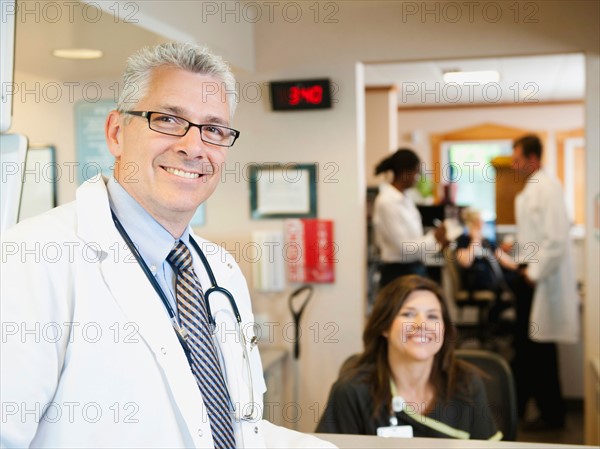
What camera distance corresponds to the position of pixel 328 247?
3.44 meters

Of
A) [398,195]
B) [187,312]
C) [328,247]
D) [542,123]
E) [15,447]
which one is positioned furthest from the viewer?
[542,123]

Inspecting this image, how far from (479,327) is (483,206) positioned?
370 cm

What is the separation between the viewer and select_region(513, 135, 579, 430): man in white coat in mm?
3820

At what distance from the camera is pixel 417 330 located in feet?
7.12

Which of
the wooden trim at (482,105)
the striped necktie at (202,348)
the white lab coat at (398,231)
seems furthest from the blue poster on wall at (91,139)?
the wooden trim at (482,105)

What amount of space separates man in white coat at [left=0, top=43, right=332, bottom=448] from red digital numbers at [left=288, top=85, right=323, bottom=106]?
202 centimetres

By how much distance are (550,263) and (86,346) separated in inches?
126

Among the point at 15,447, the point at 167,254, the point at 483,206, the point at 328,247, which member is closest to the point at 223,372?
the point at 167,254

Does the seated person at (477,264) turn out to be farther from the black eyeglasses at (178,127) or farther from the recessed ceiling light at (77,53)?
the black eyeglasses at (178,127)

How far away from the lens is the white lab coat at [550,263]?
3807 millimetres

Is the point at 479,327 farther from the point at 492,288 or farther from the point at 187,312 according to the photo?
the point at 187,312

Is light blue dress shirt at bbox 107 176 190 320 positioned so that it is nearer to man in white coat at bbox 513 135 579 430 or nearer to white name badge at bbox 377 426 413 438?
white name badge at bbox 377 426 413 438

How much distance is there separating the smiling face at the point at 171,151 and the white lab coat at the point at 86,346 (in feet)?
0.28

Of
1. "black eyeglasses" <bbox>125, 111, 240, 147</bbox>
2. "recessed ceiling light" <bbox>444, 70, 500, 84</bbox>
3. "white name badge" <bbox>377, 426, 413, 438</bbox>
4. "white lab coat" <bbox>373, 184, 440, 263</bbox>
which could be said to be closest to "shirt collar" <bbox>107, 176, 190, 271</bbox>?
"black eyeglasses" <bbox>125, 111, 240, 147</bbox>
